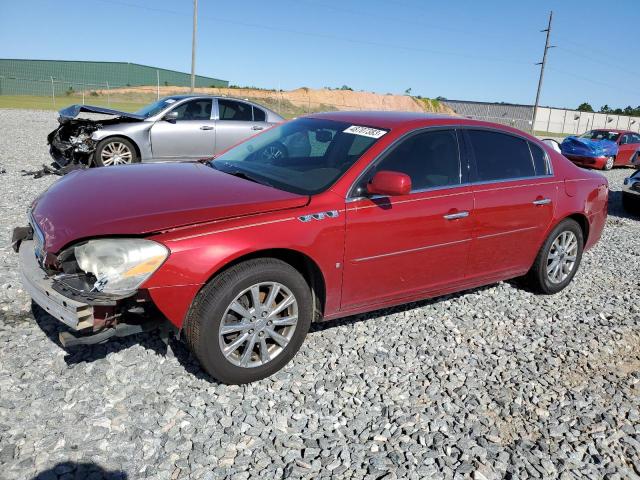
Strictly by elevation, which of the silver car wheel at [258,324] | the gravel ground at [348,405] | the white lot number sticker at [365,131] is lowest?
the gravel ground at [348,405]

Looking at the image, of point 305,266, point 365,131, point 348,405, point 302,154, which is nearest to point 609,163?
point 365,131

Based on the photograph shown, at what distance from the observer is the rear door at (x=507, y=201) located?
13.8ft

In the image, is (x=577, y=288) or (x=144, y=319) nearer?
(x=144, y=319)

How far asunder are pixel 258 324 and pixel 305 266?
495 millimetres

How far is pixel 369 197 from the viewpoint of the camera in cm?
349

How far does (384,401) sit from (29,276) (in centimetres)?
228

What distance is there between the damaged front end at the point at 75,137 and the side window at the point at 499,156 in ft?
21.6

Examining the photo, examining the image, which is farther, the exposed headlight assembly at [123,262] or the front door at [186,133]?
the front door at [186,133]

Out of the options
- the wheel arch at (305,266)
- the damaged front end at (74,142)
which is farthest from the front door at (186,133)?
the wheel arch at (305,266)

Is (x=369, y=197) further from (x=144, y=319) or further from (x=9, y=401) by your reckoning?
(x=9, y=401)

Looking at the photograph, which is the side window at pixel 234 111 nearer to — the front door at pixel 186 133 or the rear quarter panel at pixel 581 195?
the front door at pixel 186 133

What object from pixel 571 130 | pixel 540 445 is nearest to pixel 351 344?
pixel 540 445

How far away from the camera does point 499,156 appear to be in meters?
4.44

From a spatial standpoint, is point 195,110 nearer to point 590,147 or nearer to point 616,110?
point 590,147
